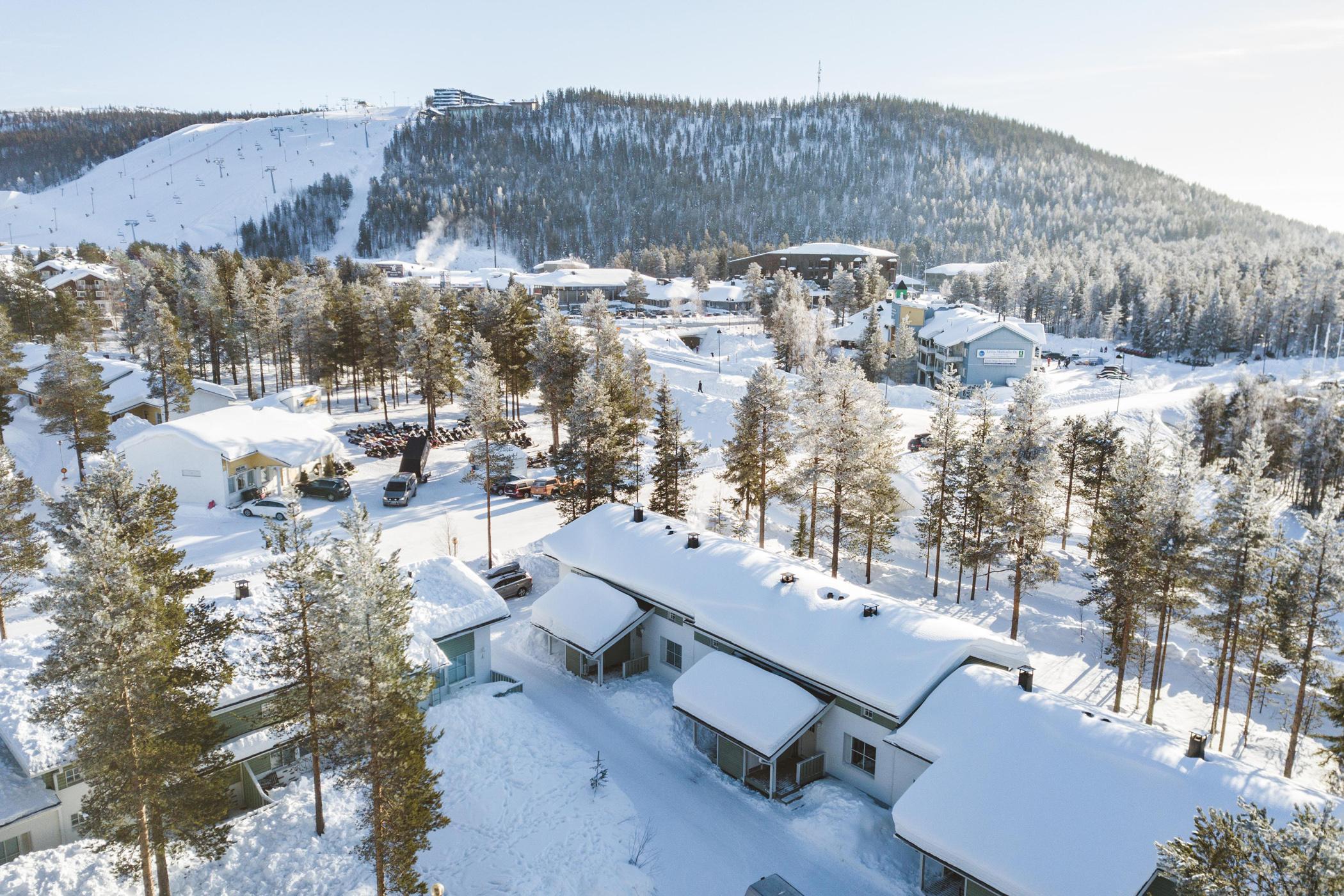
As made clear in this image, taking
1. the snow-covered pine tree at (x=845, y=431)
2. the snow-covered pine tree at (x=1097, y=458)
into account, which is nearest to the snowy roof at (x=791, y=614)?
the snow-covered pine tree at (x=845, y=431)

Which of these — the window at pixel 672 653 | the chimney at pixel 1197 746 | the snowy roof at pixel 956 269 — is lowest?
the window at pixel 672 653

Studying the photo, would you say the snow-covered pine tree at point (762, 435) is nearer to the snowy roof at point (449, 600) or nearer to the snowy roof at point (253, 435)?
the snowy roof at point (449, 600)

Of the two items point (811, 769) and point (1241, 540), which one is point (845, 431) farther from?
point (811, 769)

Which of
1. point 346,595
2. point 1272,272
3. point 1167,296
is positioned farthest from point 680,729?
point 1272,272

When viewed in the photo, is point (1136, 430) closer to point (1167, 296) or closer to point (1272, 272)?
point (1167, 296)

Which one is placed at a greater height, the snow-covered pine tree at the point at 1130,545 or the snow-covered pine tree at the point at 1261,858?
the snow-covered pine tree at the point at 1261,858

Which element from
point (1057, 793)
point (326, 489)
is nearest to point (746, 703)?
point (1057, 793)
